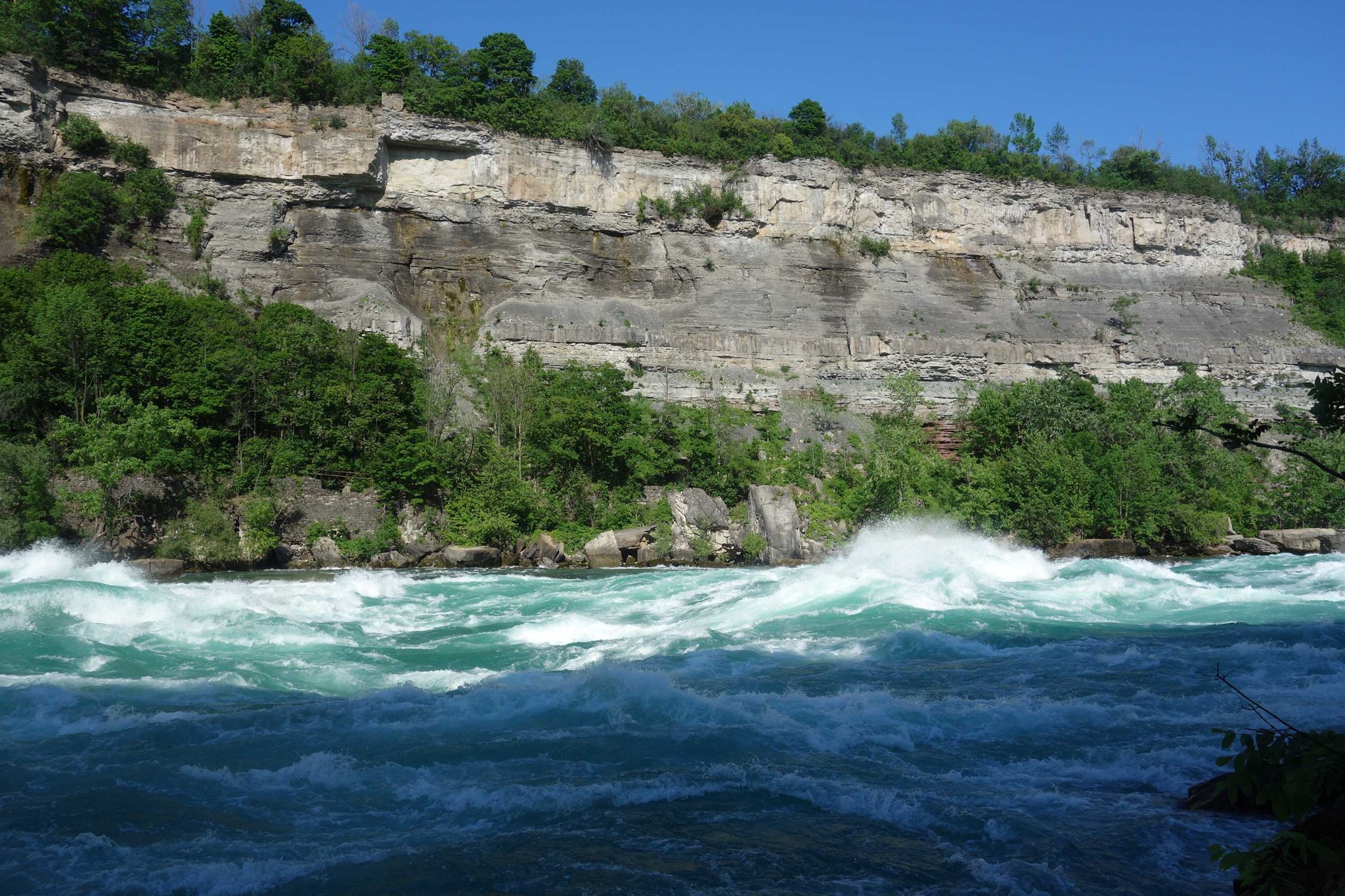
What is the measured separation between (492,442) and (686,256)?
21017 millimetres

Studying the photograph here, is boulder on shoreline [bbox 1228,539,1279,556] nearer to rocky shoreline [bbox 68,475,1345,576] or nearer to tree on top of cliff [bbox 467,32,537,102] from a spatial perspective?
rocky shoreline [bbox 68,475,1345,576]

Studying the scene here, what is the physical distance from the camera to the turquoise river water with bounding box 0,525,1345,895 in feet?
24.3

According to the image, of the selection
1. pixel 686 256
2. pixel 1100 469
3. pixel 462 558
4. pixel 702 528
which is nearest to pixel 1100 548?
pixel 1100 469

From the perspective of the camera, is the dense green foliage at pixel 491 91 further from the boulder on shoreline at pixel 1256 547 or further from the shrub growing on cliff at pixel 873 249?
the boulder on shoreline at pixel 1256 547

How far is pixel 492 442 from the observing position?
1480 inches

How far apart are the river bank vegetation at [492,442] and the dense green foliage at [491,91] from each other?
1430 cm

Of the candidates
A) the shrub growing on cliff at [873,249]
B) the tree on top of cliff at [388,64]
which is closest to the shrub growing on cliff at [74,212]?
the tree on top of cliff at [388,64]

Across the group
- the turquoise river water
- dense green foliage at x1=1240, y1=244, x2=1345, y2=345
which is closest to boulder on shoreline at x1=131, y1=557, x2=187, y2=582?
the turquoise river water

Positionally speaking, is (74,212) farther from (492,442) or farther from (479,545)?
(479,545)

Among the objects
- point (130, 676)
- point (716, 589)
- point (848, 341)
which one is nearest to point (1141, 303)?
point (848, 341)

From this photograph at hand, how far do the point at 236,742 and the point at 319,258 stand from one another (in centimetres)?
4127

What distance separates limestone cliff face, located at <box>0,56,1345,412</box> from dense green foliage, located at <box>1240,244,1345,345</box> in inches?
49.1

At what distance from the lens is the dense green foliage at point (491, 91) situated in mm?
46719

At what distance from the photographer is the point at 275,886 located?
711 cm
